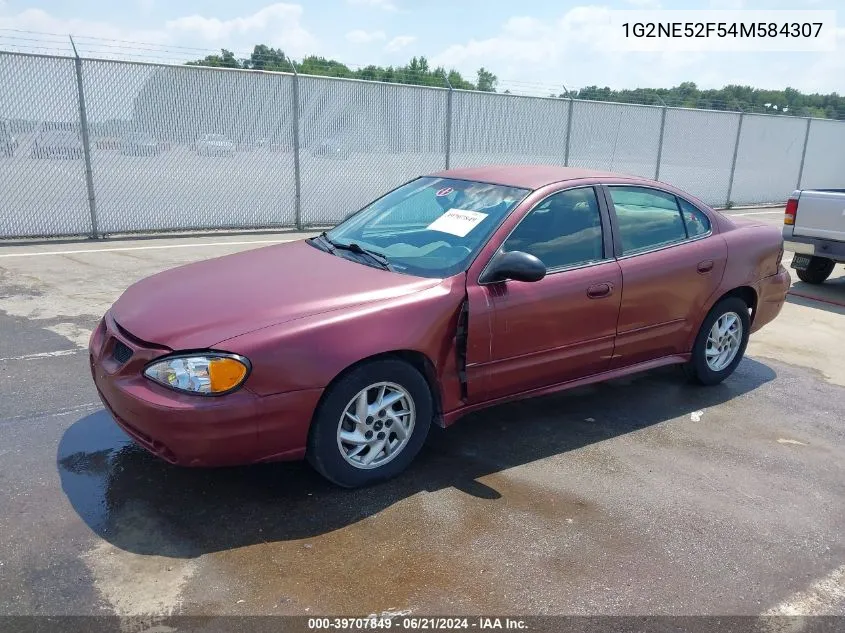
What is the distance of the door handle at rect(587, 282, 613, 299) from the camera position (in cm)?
421

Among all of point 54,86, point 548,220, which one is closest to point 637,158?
point 54,86

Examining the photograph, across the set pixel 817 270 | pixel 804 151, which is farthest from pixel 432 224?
pixel 804 151

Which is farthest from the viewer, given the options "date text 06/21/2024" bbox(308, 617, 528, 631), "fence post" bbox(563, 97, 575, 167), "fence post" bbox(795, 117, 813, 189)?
"fence post" bbox(795, 117, 813, 189)

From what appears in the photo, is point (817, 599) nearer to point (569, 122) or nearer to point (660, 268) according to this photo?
point (660, 268)

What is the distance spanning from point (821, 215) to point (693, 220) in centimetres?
454

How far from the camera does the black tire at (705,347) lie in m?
5.05

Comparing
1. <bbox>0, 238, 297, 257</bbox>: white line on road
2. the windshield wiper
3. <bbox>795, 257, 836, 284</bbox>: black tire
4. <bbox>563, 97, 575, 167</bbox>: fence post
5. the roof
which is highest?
<bbox>563, 97, 575, 167</bbox>: fence post

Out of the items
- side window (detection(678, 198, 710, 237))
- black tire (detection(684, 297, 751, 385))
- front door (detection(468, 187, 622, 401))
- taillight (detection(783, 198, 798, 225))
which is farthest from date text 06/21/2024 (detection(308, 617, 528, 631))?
taillight (detection(783, 198, 798, 225))

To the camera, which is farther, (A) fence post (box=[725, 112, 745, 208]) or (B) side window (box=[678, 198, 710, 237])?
(A) fence post (box=[725, 112, 745, 208])

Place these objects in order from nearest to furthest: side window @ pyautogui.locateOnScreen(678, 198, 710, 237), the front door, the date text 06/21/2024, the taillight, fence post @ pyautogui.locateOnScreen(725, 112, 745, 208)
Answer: the date text 06/21/2024
the front door
side window @ pyautogui.locateOnScreen(678, 198, 710, 237)
the taillight
fence post @ pyautogui.locateOnScreen(725, 112, 745, 208)

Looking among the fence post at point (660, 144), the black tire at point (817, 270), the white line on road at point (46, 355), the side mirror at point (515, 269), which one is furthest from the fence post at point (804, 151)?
the white line on road at point (46, 355)

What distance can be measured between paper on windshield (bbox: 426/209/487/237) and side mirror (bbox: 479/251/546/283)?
0.37 m

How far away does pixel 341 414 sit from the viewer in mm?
3363

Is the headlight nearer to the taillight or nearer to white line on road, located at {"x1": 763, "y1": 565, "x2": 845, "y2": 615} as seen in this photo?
white line on road, located at {"x1": 763, "y1": 565, "x2": 845, "y2": 615}
